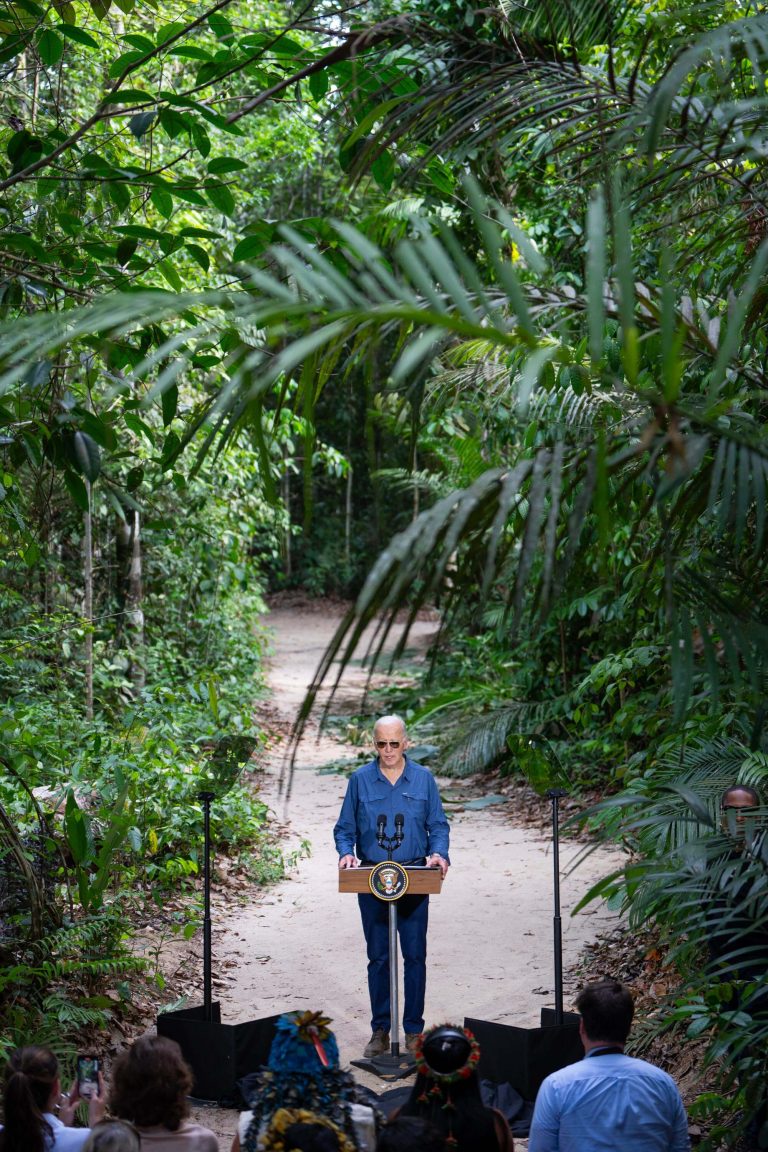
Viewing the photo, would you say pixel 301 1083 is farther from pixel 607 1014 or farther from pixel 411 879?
pixel 411 879

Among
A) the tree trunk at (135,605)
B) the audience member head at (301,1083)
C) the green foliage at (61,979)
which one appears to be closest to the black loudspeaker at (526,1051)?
the green foliage at (61,979)

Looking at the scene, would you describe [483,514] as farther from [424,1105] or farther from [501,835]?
[501,835]

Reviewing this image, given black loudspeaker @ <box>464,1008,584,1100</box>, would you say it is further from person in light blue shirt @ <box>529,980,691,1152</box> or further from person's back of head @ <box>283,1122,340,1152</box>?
person's back of head @ <box>283,1122,340,1152</box>

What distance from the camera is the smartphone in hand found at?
104 inches

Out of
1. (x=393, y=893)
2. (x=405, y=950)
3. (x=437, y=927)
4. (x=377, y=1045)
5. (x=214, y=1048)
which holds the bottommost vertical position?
(x=437, y=927)

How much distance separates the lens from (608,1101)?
8.90ft

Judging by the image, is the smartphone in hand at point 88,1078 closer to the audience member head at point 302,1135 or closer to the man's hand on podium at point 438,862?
the audience member head at point 302,1135

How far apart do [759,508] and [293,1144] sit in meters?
1.56

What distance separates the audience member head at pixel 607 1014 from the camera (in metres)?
2.79

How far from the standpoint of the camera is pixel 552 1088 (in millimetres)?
2781

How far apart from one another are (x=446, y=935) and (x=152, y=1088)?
463 cm

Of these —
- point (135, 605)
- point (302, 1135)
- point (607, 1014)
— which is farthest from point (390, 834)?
point (135, 605)

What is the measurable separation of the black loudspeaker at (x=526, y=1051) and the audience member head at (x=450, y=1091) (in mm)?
2024

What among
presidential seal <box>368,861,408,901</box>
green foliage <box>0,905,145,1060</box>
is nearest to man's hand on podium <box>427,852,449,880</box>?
presidential seal <box>368,861,408,901</box>
